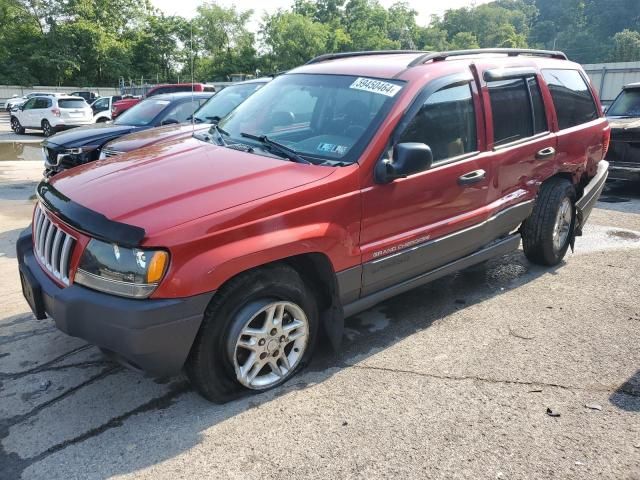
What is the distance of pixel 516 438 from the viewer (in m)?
2.81

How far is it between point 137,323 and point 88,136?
19.3ft

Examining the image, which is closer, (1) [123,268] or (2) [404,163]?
(1) [123,268]

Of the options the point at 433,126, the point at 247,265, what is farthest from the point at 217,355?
the point at 433,126

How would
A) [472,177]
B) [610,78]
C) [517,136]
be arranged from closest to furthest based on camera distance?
1. [472,177]
2. [517,136]
3. [610,78]

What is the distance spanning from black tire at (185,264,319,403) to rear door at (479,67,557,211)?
2.01 m

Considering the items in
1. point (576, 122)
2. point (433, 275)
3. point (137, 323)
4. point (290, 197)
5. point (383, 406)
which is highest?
point (576, 122)

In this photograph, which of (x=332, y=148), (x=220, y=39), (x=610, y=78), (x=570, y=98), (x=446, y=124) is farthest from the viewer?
(x=220, y=39)

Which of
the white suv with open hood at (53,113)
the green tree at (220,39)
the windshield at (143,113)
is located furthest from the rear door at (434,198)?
the green tree at (220,39)

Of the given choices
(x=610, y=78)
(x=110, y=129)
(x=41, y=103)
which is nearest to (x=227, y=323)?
(x=110, y=129)

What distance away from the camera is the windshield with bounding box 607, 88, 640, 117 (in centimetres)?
898

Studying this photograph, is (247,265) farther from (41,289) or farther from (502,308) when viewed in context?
(502,308)

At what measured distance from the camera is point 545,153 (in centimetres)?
466

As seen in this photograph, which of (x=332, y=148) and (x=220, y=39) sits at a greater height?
(x=220, y=39)

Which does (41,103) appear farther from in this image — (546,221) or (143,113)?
(546,221)
